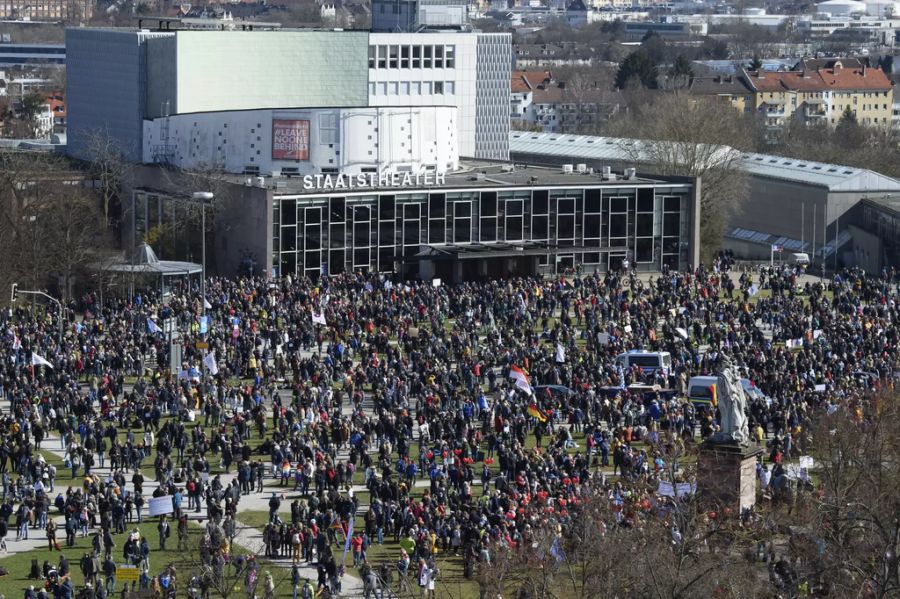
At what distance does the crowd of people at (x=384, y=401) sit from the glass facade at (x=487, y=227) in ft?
18.7

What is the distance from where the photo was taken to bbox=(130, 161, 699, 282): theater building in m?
91.2

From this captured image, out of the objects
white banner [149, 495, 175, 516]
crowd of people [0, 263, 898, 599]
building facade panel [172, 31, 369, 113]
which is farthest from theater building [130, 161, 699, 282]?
white banner [149, 495, 175, 516]

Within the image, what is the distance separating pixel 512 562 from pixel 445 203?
53257 mm

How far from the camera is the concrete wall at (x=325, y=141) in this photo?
332 feet

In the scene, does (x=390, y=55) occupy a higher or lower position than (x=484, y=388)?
higher

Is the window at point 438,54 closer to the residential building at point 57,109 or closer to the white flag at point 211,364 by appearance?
the white flag at point 211,364

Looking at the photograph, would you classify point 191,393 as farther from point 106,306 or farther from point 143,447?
point 106,306

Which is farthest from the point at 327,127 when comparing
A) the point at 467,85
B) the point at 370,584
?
the point at 370,584

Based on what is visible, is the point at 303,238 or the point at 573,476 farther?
the point at 303,238

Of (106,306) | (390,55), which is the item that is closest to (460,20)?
(390,55)

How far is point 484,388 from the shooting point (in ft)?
220

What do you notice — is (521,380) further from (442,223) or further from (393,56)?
(393,56)

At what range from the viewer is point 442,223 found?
9469 centimetres

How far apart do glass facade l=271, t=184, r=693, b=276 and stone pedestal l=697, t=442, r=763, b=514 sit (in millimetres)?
44612
